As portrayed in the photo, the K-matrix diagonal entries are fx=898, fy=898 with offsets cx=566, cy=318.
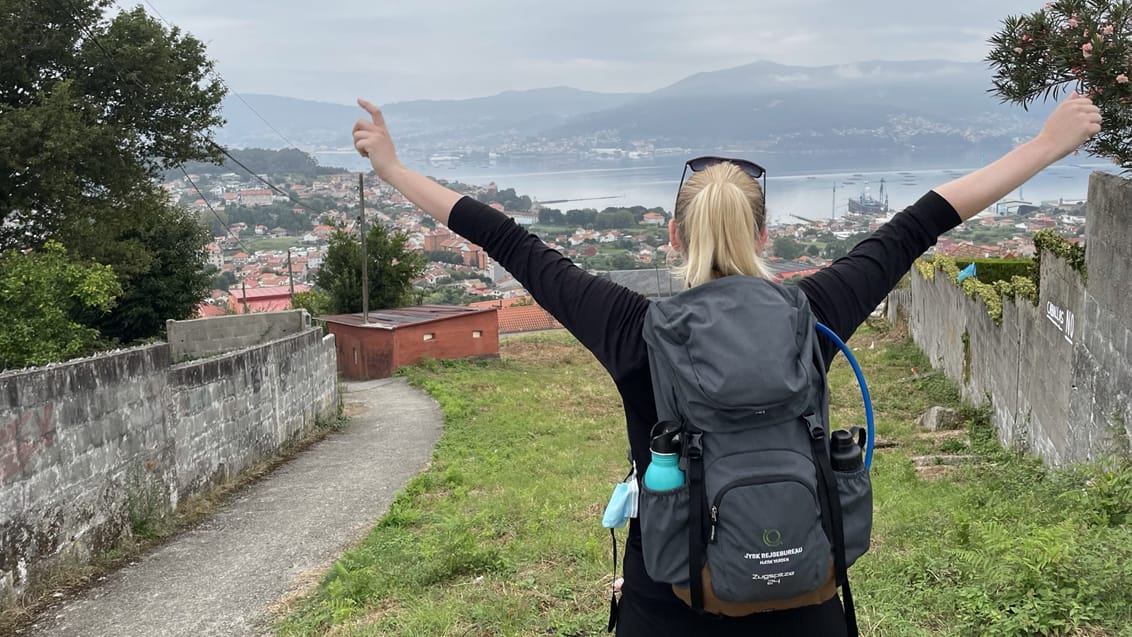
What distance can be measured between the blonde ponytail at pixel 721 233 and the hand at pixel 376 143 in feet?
2.84

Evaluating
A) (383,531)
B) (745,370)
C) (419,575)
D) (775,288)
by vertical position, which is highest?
(775,288)

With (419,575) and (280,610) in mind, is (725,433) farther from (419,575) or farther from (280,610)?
(280,610)

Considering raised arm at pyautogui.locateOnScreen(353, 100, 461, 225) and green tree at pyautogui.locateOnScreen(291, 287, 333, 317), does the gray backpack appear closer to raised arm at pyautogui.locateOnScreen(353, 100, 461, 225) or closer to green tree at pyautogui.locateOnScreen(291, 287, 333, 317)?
raised arm at pyautogui.locateOnScreen(353, 100, 461, 225)

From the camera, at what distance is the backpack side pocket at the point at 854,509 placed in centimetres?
181

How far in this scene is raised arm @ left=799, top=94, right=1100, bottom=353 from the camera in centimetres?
208

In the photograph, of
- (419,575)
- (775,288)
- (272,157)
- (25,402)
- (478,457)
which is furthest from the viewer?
(272,157)

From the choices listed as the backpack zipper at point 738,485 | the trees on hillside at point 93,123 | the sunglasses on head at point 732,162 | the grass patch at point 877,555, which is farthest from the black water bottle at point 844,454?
the trees on hillside at point 93,123

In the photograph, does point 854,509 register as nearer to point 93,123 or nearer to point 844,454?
point 844,454

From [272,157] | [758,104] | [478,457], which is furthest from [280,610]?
[758,104]

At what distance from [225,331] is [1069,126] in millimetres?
21514

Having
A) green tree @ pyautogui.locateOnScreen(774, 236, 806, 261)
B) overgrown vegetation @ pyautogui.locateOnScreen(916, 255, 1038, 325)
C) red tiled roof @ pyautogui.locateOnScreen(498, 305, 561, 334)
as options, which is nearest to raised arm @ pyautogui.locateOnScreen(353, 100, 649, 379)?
green tree @ pyautogui.locateOnScreen(774, 236, 806, 261)

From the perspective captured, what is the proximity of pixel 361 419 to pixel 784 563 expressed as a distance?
17298 millimetres

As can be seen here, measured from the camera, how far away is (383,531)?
25.9 feet

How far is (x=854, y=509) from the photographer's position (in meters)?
1.81
